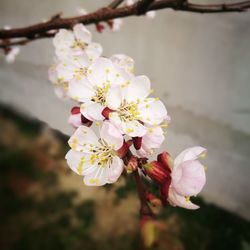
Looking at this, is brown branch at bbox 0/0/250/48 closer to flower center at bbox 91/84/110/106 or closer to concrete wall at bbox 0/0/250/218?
flower center at bbox 91/84/110/106

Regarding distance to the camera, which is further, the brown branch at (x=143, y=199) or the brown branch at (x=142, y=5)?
the brown branch at (x=142, y=5)

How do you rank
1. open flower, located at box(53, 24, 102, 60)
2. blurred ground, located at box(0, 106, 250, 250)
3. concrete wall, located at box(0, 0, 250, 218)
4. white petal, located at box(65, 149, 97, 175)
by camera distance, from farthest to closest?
1. concrete wall, located at box(0, 0, 250, 218)
2. blurred ground, located at box(0, 106, 250, 250)
3. open flower, located at box(53, 24, 102, 60)
4. white petal, located at box(65, 149, 97, 175)

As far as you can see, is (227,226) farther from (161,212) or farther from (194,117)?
(194,117)

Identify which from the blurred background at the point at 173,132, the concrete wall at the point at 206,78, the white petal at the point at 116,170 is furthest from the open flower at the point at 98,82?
the concrete wall at the point at 206,78

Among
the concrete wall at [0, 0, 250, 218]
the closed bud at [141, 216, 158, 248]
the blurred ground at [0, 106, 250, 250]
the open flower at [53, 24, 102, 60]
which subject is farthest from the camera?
the concrete wall at [0, 0, 250, 218]

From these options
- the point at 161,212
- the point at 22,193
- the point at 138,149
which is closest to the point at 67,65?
the point at 138,149

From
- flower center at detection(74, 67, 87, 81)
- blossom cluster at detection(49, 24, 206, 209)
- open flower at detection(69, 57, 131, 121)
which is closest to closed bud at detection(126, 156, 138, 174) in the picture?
blossom cluster at detection(49, 24, 206, 209)

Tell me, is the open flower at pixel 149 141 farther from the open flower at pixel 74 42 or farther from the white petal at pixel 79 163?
the open flower at pixel 74 42

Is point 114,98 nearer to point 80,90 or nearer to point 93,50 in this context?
point 80,90
